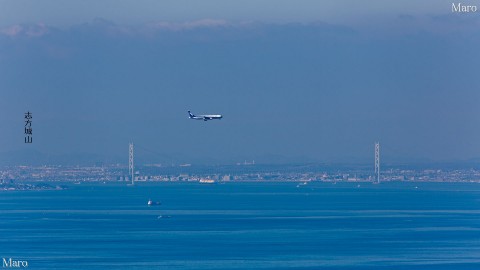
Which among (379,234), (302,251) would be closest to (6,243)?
(302,251)

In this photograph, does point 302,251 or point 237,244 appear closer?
point 302,251

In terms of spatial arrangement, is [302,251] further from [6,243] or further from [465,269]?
[6,243]

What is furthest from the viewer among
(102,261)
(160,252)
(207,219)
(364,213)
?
(364,213)

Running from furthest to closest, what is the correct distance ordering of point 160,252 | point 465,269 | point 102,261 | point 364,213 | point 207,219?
point 364,213 → point 207,219 → point 160,252 → point 102,261 → point 465,269

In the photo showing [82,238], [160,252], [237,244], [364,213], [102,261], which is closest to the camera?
[102,261]

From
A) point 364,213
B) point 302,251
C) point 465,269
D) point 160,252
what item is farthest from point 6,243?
point 364,213

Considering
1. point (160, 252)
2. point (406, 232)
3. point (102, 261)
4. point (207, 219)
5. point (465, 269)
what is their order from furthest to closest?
point (207, 219) → point (406, 232) → point (160, 252) → point (102, 261) → point (465, 269)

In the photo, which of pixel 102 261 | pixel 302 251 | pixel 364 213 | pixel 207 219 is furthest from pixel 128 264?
pixel 364 213

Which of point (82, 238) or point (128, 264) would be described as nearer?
point (128, 264)

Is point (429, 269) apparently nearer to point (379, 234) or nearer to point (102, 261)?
point (102, 261)
